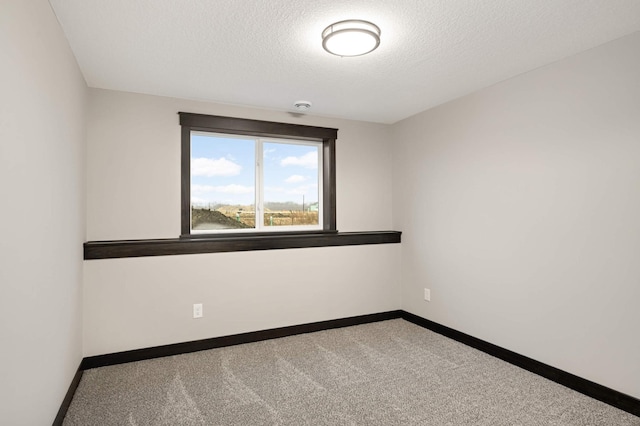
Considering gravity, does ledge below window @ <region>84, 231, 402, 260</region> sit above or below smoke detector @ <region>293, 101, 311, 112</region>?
below

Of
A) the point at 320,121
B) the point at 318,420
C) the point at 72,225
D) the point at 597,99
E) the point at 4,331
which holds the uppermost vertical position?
the point at 320,121

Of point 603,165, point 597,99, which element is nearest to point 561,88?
point 597,99

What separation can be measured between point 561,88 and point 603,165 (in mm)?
629

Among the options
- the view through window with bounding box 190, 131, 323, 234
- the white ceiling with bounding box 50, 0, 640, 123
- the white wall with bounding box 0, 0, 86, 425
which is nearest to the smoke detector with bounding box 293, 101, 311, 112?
the white ceiling with bounding box 50, 0, 640, 123

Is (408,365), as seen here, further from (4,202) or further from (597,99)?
(4,202)

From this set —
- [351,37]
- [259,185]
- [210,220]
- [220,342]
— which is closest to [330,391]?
[220,342]

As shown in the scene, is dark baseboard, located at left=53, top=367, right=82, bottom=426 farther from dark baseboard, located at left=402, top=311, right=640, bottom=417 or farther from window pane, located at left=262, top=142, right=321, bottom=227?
dark baseboard, located at left=402, top=311, right=640, bottom=417

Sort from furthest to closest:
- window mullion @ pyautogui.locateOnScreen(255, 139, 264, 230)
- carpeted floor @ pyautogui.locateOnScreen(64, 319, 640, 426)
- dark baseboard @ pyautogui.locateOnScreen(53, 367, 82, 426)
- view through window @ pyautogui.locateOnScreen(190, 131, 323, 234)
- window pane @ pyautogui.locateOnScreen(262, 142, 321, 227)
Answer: window pane @ pyautogui.locateOnScreen(262, 142, 321, 227), window mullion @ pyautogui.locateOnScreen(255, 139, 264, 230), view through window @ pyautogui.locateOnScreen(190, 131, 323, 234), carpeted floor @ pyautogui.locateOnScreen(64, 319, 640, 426), dark baseboard @ pyautogui.locateOnScreen(53, 367, 82, 426)

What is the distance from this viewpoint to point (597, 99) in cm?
234

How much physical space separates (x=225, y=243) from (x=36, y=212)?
1761 mm

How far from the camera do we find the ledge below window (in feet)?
9.57

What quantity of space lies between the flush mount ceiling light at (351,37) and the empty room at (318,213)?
0.06ft

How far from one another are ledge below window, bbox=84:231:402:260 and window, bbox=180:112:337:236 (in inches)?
7.4

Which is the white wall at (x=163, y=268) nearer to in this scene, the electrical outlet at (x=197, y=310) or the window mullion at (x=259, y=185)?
the electrical outlet at (x=197, y=310)
